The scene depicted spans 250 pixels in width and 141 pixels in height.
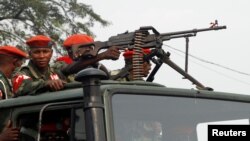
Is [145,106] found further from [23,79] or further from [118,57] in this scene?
[23,79]

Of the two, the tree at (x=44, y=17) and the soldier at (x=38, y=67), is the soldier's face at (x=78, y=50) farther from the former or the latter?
the tree at (x=44, y=17)

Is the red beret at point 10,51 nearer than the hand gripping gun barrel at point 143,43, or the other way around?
the hand gripping gun barrel at point 143,43

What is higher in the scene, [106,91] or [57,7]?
[57,7]

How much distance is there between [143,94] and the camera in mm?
3754

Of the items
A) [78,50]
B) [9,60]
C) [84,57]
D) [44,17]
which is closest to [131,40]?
[84,57]

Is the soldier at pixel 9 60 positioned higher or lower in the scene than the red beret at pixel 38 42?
lower

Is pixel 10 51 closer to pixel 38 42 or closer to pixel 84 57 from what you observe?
pixel 38 42

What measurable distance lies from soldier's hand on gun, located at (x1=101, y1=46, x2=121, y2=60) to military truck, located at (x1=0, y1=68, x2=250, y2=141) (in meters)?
0.65

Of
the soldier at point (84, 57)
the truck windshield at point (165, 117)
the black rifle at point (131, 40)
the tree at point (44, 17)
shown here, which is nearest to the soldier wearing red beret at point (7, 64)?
the soldier at point (84, 57)

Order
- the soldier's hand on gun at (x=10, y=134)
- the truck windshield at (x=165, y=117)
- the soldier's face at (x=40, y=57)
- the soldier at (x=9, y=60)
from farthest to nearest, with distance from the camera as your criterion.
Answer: the soldier at (x=9, y=60)
the soldier's face at (x=40, y=57)
the soldier's hand on gun at (x=10, y=134)
the truck windshield at (x=165, y=117)

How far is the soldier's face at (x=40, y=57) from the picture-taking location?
16.4 feet

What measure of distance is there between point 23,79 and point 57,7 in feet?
42.5

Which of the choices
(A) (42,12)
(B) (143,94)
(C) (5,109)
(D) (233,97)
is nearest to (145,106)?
(B) (143,94)

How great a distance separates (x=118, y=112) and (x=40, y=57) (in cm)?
153
